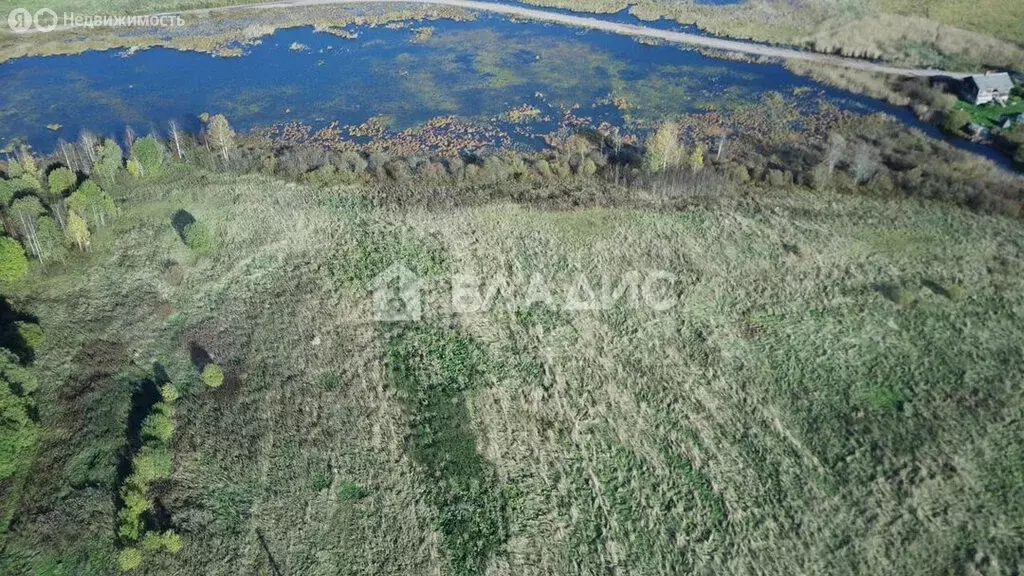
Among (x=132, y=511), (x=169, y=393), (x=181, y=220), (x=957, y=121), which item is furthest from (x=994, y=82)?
(x=132, y=511)

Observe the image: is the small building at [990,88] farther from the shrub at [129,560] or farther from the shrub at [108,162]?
the shrub at [108,162]

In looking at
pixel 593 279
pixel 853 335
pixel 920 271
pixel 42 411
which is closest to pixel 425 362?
pixel 593 279

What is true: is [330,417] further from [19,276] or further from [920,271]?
[920,271]

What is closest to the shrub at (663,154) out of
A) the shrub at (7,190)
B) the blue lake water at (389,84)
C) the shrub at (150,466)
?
the blue lake water at (389,84)

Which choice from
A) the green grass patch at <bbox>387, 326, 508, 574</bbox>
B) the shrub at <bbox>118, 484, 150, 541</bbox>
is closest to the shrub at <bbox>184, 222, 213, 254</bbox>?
the green grass patch at <bbox>387, 326, 508, 574</bbox>

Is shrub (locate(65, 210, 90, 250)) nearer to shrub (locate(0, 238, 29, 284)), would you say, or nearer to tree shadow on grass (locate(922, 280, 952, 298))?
shrub (locate(0, 238, 29, 284))
